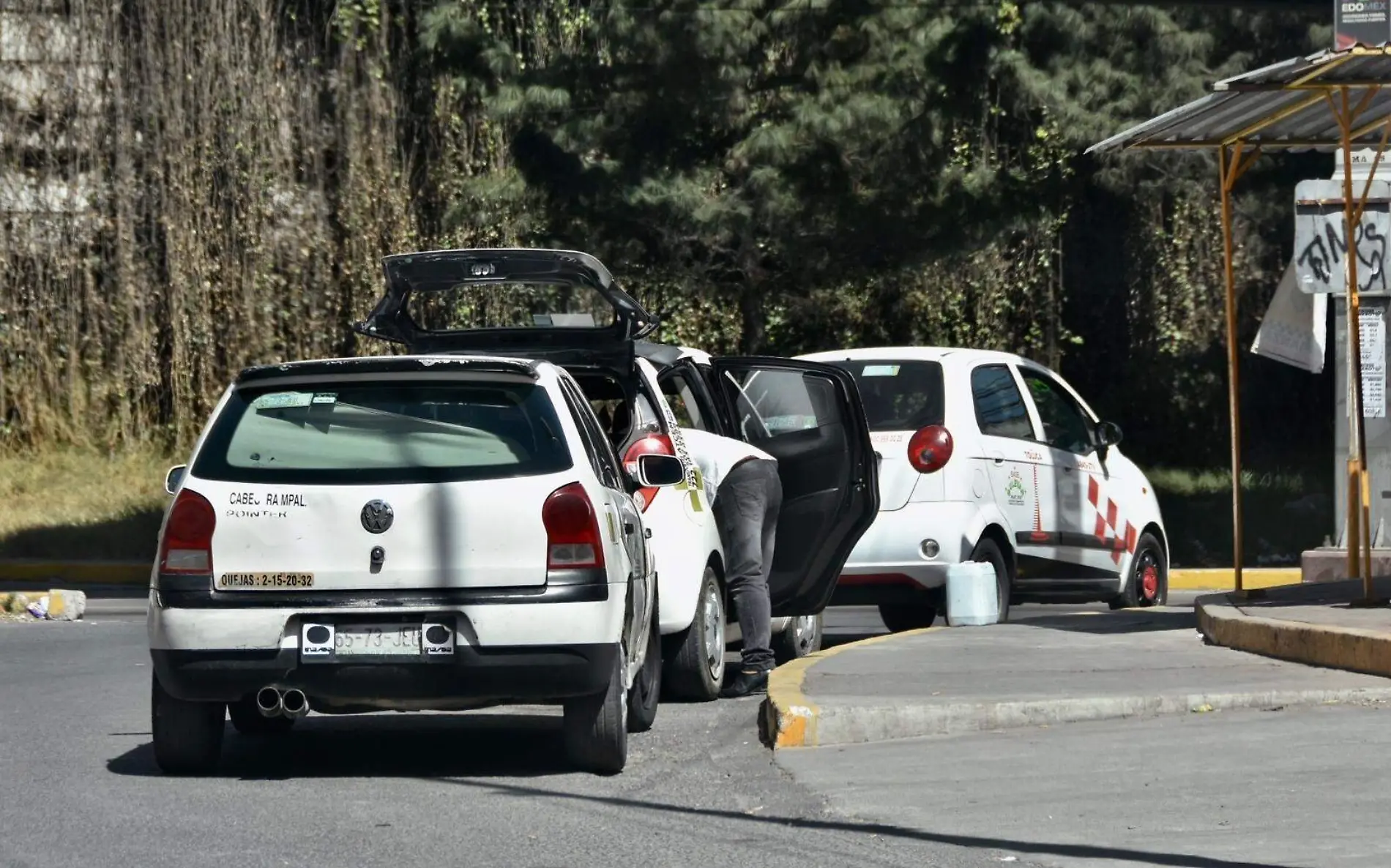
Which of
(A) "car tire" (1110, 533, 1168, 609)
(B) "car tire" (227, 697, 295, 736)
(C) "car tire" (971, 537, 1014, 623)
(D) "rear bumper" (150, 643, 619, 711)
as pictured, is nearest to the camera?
(D) "rear bumper" (150, 643, 619, 711)

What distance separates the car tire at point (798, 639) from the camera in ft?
36.9

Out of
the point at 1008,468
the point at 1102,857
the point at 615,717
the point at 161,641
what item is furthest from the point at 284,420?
the point at 1008,468

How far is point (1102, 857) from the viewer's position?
5848 millimetres

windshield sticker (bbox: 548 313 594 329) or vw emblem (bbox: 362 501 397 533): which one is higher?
windshield sticker (bbox: 548 313 594 329)

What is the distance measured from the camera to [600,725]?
24.1ft

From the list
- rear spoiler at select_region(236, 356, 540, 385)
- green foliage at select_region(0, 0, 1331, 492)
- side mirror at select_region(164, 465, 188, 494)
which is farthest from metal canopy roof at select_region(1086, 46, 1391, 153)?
green foliage at select_region(0, 0, 1331, 492)

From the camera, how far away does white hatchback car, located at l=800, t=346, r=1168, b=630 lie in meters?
11.7

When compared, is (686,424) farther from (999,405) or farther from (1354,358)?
(1354,358)

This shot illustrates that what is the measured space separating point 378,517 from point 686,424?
4.20m

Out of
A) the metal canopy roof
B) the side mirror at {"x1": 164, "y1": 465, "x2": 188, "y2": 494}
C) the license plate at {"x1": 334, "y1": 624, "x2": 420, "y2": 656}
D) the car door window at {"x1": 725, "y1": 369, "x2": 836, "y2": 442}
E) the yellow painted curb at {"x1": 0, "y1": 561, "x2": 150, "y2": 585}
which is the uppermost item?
the metal canopy roof

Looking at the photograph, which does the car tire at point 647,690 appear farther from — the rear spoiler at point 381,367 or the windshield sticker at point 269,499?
the windshield sticker at point 269,499

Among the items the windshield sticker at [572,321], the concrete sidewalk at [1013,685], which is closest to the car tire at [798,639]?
the concrete sidewalk at [1013,685]

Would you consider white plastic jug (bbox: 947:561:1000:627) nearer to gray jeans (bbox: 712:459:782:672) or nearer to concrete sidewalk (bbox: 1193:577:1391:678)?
concrete sidewalk (bbox: 1193:577:1391:678)

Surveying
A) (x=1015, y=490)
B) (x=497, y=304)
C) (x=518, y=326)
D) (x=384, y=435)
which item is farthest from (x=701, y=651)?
(x=497, y=304)
